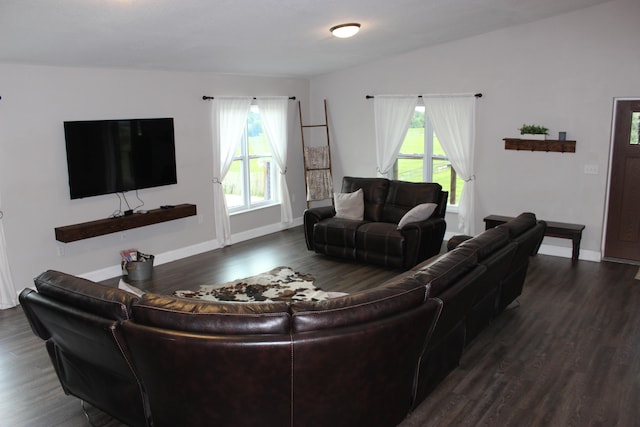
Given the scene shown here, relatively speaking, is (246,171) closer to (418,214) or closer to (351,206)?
(351,206)

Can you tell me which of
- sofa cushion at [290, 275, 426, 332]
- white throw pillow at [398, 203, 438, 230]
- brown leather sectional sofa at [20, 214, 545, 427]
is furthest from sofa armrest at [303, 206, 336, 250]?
sofa cushion at [290, 275, 426, 332]

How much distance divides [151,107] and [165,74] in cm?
45

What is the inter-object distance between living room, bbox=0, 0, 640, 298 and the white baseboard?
22 millimetres

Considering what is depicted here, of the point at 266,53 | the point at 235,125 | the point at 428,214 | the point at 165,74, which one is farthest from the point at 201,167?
the point at 428,214

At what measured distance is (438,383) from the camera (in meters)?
3.62

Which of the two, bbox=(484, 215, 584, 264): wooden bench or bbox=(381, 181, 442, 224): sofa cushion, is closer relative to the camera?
bbox=(484, 215, 584, 264): wooden bench

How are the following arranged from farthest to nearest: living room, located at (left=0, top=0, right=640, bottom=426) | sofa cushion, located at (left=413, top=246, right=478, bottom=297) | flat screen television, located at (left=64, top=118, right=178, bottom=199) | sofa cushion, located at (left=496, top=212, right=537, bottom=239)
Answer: flat screen television, located at (left=64, top=118, right=178, bottom=199), living room, located at (left=0, top=0, right=640, bottom=426), sofa cushion, located at (left=496, top=212, right=537, bottom=239), sofa cushion, located at (left=413, top=246, right=478, bottom=297)

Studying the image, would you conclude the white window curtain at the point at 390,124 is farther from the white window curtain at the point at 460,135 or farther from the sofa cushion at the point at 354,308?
the sofa cushion at the point at 354,308

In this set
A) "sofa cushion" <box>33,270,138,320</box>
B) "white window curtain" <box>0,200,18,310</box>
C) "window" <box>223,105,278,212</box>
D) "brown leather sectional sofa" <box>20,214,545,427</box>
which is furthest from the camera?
"window" <box>223,105,278,212</box>

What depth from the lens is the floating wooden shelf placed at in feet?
21.4

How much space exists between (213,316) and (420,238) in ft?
12.7

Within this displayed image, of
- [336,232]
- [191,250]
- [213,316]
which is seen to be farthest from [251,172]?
[213,316]

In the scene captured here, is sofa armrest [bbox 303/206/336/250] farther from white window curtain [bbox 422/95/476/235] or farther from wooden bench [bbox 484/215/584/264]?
wooden bench [bbox 484/215/584/264]

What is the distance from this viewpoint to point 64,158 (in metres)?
5.61
